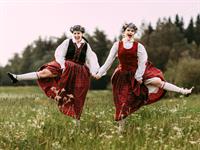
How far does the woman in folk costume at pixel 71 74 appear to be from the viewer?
39.9ft

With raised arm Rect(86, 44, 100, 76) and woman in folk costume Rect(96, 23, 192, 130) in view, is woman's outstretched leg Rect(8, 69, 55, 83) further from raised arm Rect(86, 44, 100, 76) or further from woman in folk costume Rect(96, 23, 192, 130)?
woman in folk costume Rect(96, 23, 192, 130)

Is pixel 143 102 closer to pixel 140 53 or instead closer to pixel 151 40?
pixel 140 53

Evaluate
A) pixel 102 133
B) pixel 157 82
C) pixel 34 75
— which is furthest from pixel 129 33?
pixel 102 133

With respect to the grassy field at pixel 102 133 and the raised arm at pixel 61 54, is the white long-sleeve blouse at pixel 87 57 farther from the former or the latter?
the grassy field at pixel 102 133

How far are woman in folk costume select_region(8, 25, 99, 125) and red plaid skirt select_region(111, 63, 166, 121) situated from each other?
690mm

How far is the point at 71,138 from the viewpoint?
9969mm

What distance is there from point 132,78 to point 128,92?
0.27m

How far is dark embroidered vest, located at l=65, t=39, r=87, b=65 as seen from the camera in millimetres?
12281

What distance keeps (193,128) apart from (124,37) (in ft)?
6.84

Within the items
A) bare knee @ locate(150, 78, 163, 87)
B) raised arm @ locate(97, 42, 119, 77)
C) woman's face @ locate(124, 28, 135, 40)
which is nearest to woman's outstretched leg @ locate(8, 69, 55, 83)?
raised arm @ locate(97, 42, 119, 77)

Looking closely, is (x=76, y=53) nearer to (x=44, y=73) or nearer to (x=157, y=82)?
(x=44, y=73)

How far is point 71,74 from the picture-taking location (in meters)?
12.2

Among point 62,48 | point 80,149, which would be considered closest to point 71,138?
point 80,149

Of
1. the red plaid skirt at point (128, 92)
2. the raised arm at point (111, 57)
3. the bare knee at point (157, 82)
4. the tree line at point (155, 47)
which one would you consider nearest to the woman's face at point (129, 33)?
the raised arm at point (111, 57)
